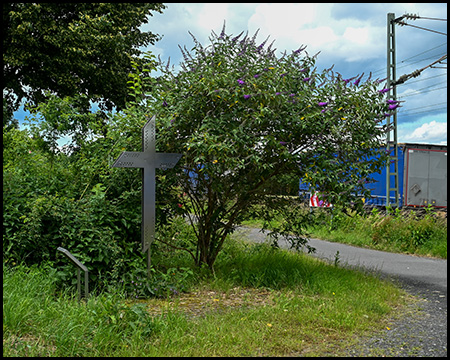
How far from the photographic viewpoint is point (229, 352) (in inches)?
156

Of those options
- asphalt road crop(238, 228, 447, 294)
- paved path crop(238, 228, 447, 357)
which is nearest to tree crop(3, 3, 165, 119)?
asphalt road crop(238, 228, 447, 294)

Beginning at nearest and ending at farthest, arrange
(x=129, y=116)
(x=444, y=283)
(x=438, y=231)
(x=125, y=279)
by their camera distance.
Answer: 1. (x=125, y=279)
2. (x=129, y=116)
3. (x=444, y=283)
4. (x=438, y=231)

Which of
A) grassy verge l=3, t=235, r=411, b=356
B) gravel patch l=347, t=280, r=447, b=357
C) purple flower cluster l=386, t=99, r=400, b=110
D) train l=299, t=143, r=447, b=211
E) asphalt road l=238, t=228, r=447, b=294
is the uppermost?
purple flower cluster l=386, t=99, r=400, b=110

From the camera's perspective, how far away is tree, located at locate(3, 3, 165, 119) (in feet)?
51.8

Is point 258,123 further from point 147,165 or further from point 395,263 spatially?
point 395,263

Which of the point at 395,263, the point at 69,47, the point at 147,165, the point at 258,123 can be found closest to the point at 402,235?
the point at 395,263

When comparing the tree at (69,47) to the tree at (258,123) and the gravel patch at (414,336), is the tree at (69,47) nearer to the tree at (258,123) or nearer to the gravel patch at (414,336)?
the tree at (258,123)

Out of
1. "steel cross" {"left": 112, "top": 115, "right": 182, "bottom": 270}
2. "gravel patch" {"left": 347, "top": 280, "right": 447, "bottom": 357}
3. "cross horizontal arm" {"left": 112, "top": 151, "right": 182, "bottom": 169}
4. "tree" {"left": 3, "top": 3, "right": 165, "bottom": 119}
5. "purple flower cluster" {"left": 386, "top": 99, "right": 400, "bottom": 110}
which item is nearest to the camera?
"gravel patch" {"left": 347, "top": 280, "right": 447, "bottom": 357}

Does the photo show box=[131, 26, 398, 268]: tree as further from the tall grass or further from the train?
the train

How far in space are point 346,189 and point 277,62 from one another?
2.11 meters

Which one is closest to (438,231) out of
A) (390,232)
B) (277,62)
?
(390,232)

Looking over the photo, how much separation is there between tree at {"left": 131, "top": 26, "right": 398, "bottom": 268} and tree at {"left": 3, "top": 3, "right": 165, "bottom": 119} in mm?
9142

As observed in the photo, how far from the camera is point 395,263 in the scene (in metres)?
9.99

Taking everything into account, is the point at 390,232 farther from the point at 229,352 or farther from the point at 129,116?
the point at 229,352
